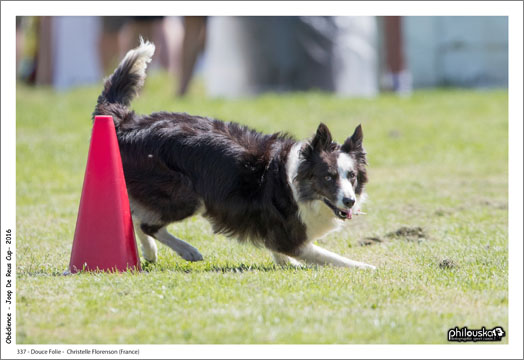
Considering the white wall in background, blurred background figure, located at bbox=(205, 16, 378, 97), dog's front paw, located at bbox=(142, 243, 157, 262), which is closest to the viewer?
dog's front paw, located at bbox=(142, 243, 157, 262)

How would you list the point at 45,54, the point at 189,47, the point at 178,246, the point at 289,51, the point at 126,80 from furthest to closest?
the point at 45,54
the point at 289,51
the point at 189,47
the point at 126,80
the point at 178,246

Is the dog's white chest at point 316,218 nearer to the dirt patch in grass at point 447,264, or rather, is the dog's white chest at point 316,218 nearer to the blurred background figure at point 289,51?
the dirt patch in grass at point 447,264

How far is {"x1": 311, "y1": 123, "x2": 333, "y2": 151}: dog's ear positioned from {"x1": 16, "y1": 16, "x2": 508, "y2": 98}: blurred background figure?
949 cm

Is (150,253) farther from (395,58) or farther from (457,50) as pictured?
(457,50)

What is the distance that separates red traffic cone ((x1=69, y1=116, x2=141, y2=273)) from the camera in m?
5.92

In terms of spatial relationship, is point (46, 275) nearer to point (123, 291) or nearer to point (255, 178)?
point (123, 291)

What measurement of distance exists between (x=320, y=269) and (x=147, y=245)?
156 cm

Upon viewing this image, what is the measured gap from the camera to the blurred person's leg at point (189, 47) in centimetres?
1515

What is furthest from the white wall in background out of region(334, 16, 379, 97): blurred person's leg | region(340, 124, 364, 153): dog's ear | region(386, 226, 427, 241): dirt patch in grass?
region(340, 124, 364, 153): dog's ear

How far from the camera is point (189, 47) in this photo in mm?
15266

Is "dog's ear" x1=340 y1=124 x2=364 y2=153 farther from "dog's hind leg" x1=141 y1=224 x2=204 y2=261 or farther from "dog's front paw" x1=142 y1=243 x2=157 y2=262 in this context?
"dog's front paw" x1=142 y1=243 x2=157 y2=262

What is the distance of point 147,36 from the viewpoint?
16.9 m

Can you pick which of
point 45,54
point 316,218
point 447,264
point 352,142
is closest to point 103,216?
point 316,218

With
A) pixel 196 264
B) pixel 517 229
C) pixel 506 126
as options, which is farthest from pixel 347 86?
pixel 196 264
